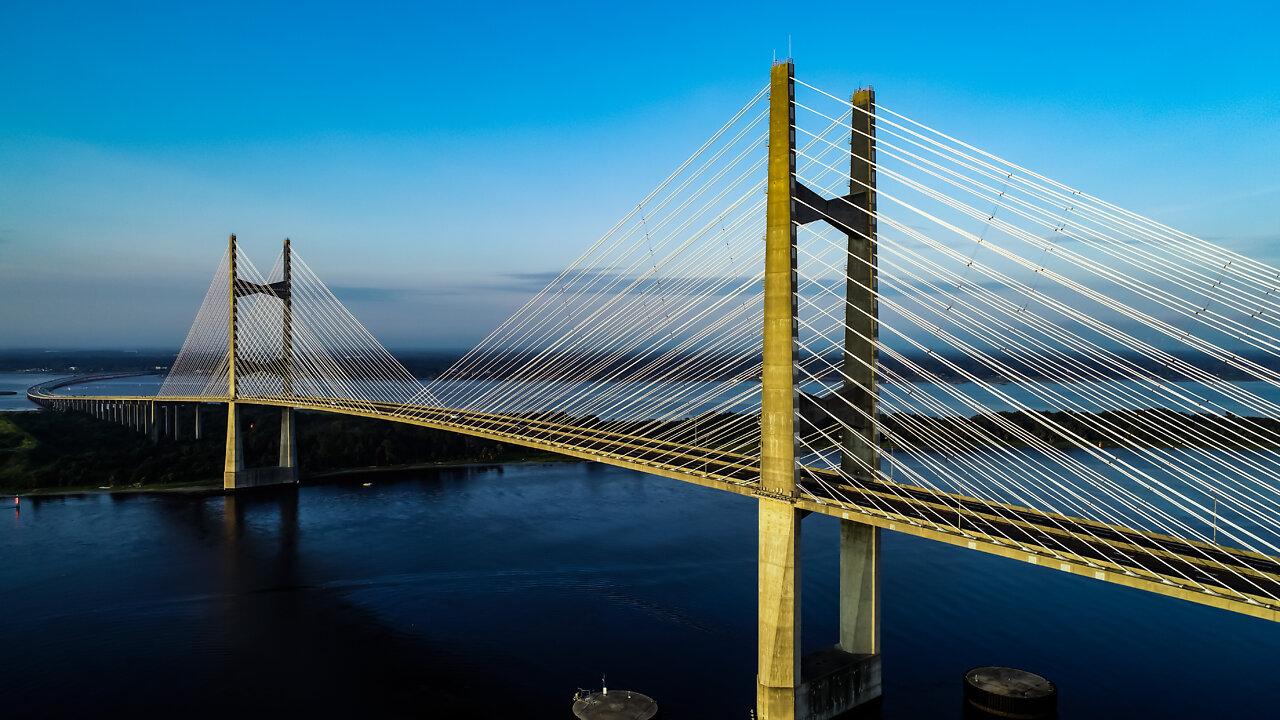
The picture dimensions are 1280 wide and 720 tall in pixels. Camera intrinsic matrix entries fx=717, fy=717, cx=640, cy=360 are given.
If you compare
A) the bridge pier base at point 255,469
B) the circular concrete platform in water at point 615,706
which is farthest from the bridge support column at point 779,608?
the bridge pier base at point 255,469

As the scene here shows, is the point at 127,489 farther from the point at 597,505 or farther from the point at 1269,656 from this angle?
the point at 1269,656

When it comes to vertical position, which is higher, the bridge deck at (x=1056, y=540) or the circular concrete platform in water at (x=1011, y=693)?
the bridge deck at (x=1056, y=540)

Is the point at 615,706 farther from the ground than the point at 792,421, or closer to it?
closer to it

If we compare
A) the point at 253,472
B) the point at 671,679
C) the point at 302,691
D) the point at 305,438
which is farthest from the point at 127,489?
the point at 671,679

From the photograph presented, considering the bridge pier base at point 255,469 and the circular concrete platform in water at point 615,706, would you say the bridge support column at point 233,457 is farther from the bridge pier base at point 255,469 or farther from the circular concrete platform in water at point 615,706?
the circular concrete platform in water at point 615,706

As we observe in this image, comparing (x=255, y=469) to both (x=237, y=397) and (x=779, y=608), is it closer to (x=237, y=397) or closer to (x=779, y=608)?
(x=237, y=397)

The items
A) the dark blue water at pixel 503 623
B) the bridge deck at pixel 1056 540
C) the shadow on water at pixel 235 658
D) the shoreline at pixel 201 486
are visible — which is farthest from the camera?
the shoreline at pixel 201 486

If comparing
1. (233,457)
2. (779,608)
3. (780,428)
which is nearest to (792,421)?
(780,428)
